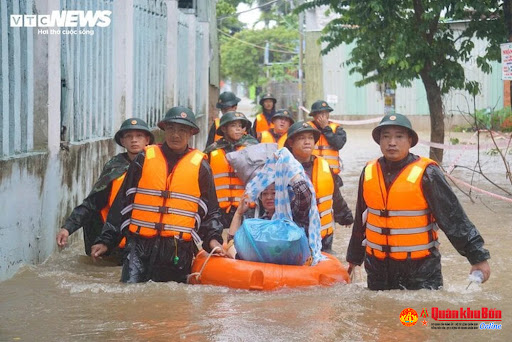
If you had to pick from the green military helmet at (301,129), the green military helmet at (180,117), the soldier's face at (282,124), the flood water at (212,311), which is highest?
the soldier's face at (282,124)

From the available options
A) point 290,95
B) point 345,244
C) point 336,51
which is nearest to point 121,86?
point 345,244

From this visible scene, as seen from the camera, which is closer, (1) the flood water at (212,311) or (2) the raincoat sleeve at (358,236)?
(1) the flood water at (212,311)

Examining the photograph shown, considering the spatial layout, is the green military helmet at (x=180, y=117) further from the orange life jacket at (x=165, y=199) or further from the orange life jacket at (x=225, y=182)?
the orange life jacket at (x=225, y=182)

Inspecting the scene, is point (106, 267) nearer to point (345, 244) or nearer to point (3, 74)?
point (3, 74)

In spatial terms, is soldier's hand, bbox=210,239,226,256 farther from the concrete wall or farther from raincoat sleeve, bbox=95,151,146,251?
the concrete wall

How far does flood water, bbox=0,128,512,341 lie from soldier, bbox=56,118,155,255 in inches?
19.6

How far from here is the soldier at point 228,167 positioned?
Answer: 360 inches

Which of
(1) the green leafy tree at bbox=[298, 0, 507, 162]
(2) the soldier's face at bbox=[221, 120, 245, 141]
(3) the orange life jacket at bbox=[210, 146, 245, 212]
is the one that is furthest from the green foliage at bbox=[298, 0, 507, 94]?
(3) the orange life jacket at bbox=[210, 146, 245, 212]

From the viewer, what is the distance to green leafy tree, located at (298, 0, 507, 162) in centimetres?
1405

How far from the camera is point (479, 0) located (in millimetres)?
13375

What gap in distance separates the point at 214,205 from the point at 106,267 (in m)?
2.04

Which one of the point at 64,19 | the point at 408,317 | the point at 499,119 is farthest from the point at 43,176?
the point at 499,119

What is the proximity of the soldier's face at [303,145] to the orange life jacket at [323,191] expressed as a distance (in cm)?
11

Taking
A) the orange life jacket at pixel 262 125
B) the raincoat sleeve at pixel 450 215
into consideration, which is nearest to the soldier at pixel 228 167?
the raincoat sleeve at pixel 450 215
